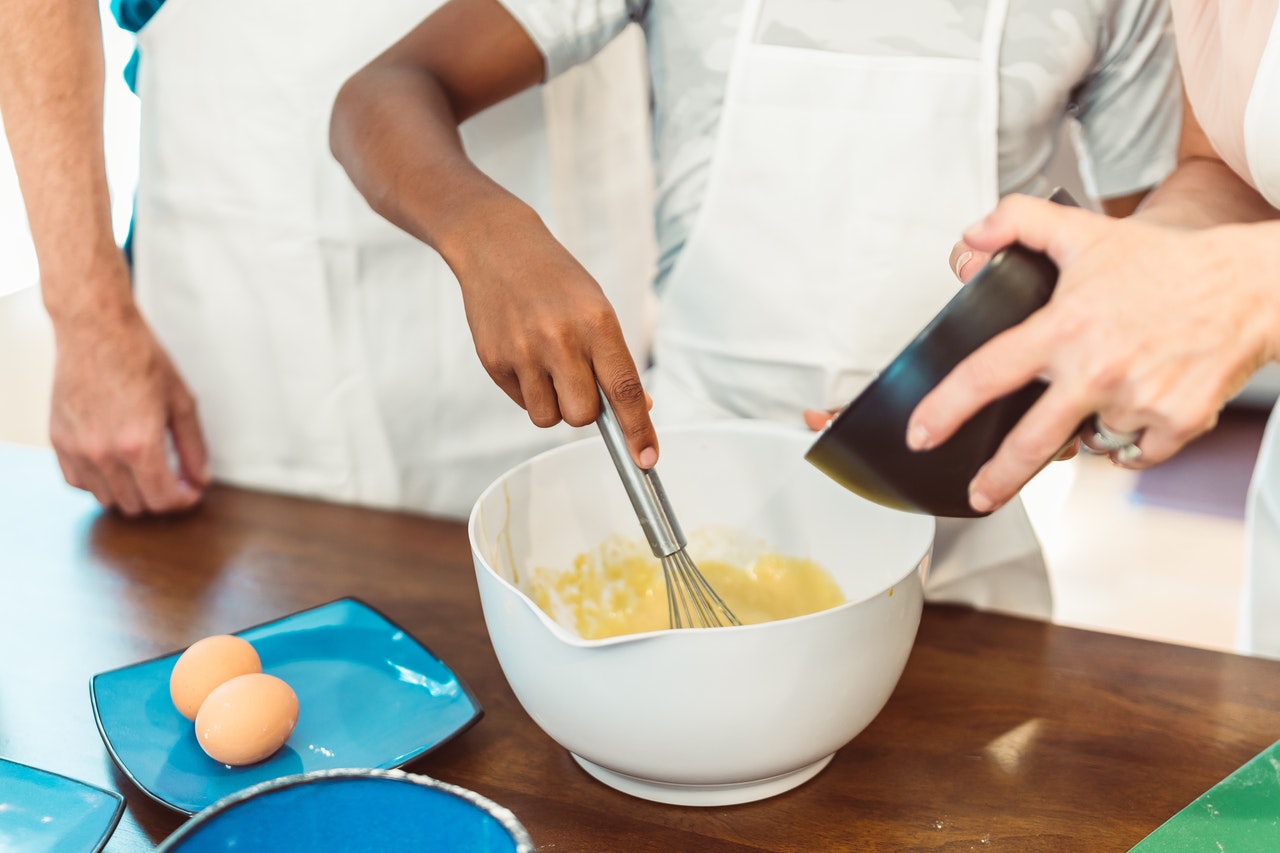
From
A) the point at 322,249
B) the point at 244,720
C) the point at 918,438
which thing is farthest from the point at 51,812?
the point at 322,249

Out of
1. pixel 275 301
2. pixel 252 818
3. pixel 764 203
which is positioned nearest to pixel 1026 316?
pixel 252 818

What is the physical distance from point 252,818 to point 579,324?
0.36 metres

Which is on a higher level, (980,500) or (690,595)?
(980,500)

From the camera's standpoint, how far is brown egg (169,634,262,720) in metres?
0.73

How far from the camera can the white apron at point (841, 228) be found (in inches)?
39.8

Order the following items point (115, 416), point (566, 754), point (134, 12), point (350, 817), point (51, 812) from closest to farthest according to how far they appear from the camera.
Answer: point (350, 817), point (51, 812), point (566, 754), point (115, 416), point (134, 12)

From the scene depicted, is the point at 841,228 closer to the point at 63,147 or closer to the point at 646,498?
the point at 646,498

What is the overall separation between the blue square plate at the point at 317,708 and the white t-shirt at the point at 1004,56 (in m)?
0.55

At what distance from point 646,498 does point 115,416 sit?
2.13ft

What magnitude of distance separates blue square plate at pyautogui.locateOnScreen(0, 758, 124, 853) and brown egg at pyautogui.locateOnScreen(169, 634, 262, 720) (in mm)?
98

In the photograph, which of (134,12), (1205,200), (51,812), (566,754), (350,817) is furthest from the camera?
(134,12)

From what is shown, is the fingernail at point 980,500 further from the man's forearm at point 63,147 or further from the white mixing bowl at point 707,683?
the man's forearm at point 63,147

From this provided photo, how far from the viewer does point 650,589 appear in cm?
93

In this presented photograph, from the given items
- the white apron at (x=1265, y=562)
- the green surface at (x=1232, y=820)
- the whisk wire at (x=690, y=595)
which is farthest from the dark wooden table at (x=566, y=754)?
the white apron at (x=1265, y=562)
